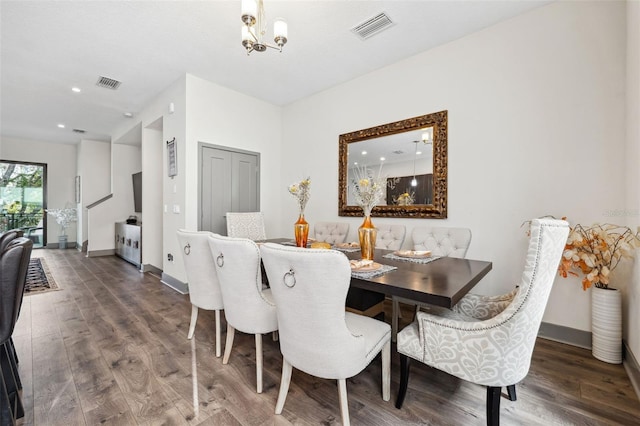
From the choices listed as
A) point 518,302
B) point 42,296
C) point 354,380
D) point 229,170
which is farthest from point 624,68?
point 42,296

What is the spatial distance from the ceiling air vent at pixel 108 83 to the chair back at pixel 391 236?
4188 mm

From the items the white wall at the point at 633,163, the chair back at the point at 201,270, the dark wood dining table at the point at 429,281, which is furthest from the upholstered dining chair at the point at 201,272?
the white wall at the point at 633,163

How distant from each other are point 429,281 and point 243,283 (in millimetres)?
1065

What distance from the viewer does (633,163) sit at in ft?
6.12

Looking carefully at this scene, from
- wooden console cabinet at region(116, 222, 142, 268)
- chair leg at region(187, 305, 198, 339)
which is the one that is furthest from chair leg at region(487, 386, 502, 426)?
wooden console cabinet at region(116, 222, 142, 268)

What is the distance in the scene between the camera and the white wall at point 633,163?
1.77 m

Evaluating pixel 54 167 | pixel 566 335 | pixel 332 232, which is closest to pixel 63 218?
pixel 54 167

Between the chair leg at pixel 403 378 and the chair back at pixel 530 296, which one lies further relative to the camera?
the chair leg at pixel 403 378

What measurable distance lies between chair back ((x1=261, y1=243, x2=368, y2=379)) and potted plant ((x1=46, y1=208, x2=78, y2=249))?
356 inches

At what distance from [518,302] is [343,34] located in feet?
9.33

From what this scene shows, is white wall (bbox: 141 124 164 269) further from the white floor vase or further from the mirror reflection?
the white floor vase

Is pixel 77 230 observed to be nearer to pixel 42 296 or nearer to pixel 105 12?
pixel 42 296

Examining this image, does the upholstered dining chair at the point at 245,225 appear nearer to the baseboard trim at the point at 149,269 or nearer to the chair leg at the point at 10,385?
the chair leg at the point at 10,385

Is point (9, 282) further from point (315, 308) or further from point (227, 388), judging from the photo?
point (315, 308)
